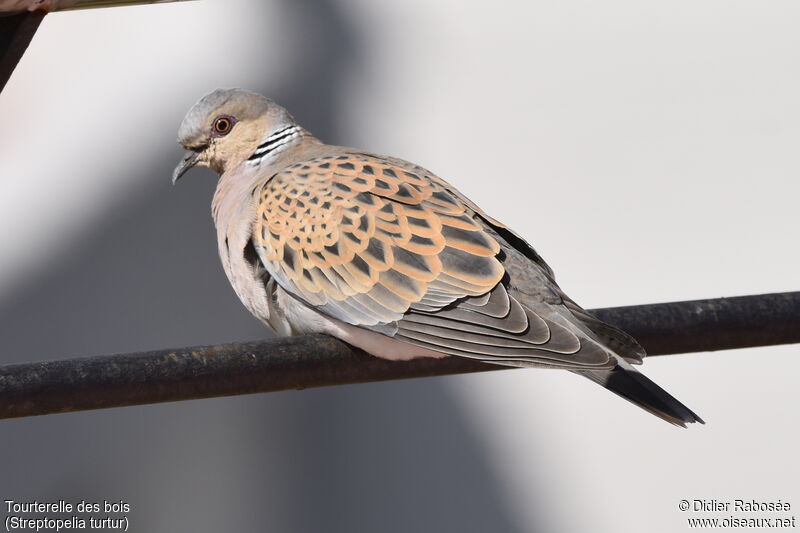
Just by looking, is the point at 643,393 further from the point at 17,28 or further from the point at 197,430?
the point at 197,430

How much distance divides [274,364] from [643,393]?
21.1 inches

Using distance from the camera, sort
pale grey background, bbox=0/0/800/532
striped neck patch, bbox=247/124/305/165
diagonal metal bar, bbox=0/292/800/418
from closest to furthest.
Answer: diagonal metal bar, bbox=0/292/800/418 < striped neck patch, bbox=247/124/305/165 < pale grey background, bbox=0/0/800/532

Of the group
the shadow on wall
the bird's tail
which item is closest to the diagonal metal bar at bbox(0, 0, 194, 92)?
the bird's tail

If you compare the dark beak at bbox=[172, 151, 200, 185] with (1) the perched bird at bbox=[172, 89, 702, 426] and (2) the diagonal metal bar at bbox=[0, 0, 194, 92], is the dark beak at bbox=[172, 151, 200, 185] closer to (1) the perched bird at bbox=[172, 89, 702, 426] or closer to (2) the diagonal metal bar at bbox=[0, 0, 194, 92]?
(1) the perched bird at bbox=[172, 89, 702, 426]

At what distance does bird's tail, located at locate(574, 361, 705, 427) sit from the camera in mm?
1764

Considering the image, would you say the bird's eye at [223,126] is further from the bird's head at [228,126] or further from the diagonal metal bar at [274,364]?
the diagonal metal bar at [274,364]

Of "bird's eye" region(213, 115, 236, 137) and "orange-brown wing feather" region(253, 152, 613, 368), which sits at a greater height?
"orange-brown wing feather" region(253, 152, 613, 368)

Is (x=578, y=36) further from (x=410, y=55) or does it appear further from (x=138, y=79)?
(x=138, y=79)

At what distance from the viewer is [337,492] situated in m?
4.00

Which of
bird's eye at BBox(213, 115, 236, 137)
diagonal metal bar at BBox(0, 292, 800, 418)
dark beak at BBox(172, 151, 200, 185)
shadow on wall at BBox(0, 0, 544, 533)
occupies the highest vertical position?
diagonal metal bar at BBox(0, 292, 800, 418)

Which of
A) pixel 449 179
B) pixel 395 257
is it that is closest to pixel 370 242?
pixel 395 257

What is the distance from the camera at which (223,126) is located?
2840 millimetres

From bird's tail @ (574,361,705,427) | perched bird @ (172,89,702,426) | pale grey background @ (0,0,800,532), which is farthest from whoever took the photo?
pale grey background @ (0,0,800,532)

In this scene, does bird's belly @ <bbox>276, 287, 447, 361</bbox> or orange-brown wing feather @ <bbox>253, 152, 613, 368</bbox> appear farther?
bird's belly @ <bbox>276, 287, 447, 361</bbox>
